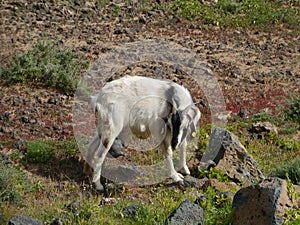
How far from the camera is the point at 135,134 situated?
9969 mm

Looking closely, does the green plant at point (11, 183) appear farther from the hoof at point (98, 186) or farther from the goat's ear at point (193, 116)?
the goat's ear at point (193, 116)

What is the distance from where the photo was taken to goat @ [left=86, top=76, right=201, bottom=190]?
9453mm

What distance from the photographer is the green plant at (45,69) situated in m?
13.5

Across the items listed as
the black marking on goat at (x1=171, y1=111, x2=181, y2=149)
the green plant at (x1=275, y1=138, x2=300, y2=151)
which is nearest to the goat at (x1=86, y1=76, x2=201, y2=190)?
the black marking on goat at (x1=171, y1=111, x2=181, y2=149)

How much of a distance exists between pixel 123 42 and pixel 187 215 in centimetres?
962

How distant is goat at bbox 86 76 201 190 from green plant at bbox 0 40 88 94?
12.7ft

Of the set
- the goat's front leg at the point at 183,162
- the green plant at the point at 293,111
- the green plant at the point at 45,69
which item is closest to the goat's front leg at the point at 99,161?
the goat's front leg at the point at 183,162

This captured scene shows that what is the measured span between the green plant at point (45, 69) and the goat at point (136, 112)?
153 inches

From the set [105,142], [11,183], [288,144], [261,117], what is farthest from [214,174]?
[261,117]

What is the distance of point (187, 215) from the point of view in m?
7.39

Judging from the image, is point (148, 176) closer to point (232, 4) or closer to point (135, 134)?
point (135, 134)

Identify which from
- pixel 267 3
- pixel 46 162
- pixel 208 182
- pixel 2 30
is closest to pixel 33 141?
pixel 46 162

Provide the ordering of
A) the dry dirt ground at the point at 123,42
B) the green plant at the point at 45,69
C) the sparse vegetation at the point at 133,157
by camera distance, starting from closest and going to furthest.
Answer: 1. the sparse vegetation at the point at 133,157
2. the dry dirt ground at the point at 123,42
3. the green plant at the point at 45,69

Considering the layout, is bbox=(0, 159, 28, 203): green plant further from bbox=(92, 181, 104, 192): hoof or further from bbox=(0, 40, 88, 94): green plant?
bbox=(0, 40, 88, 94): green plant
